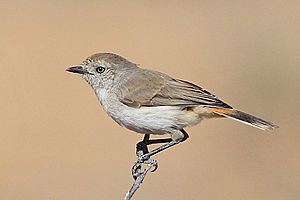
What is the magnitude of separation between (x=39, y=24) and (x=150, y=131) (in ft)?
30.9

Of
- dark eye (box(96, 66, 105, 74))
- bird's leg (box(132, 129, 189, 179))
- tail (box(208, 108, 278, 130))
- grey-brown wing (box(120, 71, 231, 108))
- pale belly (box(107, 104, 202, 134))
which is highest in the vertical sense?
dark eye (box(96, 66, 105, 74))

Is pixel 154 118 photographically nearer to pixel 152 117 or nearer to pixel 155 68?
pixel 152 117

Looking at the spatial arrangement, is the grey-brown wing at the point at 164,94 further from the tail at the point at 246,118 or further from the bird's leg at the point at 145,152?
the bird's leg at the point at 145,152

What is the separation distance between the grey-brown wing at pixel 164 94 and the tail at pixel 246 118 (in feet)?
0.13

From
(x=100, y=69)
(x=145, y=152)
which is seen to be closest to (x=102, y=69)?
(x=100, y=69)

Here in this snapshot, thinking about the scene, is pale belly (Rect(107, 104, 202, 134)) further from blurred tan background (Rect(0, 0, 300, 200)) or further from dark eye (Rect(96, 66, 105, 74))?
blurred tan background (Rect(0, 0, 300, 200))

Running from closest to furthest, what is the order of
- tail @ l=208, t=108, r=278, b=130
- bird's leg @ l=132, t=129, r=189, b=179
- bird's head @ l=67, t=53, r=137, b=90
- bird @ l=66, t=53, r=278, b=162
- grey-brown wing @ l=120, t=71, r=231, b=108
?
1. bird's leg @ l=132, t=129, r=189, b=179
2. tail @ l=208, t=108, r=278, b=130
3. bird @ l=66, t=53, r=278, b=162
4. grey-brown wing @ l=120, t=71, r=231, b=108
5. bird's head @ l=67, t=53, r=137, b=90

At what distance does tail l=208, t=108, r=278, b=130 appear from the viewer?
5484 millimetres

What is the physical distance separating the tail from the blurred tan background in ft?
11.0

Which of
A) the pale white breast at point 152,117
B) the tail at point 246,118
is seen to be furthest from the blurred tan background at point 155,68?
the tail at point 246,118

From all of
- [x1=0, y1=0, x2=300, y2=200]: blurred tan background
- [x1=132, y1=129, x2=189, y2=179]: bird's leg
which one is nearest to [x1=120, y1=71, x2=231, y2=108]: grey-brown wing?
[x1=132, y1=129, x2=189, y2=179]: bird's leg

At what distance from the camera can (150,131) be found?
5555mm

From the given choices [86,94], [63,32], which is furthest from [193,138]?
[63,32]

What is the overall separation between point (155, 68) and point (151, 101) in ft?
22.8
